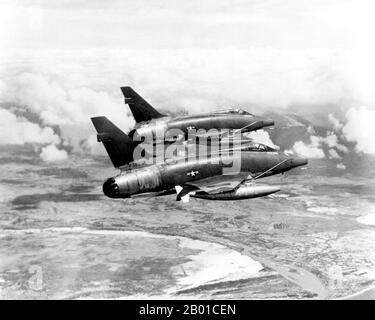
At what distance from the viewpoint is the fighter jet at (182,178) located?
3189 cm

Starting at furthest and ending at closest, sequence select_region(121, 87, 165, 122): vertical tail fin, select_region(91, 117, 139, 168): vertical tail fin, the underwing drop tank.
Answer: select_region(121, 87, 165, 122): vertical tail fin, select_region(91, 117, 139, 168): vertical tail fin, the underwing drop tank

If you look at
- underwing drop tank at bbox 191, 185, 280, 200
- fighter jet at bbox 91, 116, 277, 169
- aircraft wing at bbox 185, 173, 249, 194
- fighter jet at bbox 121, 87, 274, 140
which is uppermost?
fighter jet at bbox 121, 87, 274, 140

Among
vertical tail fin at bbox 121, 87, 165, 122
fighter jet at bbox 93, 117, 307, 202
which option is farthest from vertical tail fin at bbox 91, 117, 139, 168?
vertical tail fin at bbox 121, 87, 165, 122

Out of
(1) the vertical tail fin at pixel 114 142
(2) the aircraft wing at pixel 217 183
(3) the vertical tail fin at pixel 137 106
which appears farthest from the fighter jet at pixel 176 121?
(2) the aircraft wing at pixel 217 183

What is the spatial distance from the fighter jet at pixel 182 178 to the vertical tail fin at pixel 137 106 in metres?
6.69

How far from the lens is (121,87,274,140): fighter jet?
126 ft

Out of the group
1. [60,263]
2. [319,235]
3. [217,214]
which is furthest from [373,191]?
[60,263]

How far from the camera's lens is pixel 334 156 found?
128 m

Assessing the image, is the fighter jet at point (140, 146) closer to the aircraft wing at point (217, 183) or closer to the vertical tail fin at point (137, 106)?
the aircraft wing at point (217, 183)

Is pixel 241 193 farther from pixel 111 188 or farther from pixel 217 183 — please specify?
pixel 111 188

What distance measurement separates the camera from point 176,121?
128 ft

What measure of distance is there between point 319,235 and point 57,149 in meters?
74.4

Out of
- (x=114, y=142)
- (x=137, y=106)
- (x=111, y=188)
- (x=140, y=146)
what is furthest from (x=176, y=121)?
(x=111, y=188)

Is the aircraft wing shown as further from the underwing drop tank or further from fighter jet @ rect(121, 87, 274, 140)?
fighter jet @ rect(121, 87, 274, 140)
